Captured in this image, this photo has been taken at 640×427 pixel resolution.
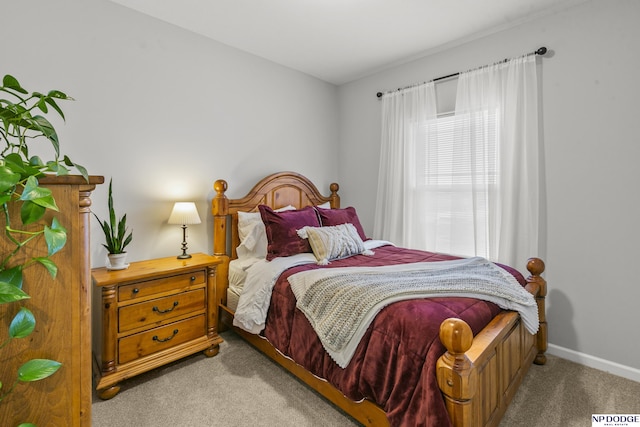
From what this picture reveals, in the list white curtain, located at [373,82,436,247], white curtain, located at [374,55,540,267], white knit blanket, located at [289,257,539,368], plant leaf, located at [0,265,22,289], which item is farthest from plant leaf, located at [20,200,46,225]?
white curtain, located at [373,82,436,247]

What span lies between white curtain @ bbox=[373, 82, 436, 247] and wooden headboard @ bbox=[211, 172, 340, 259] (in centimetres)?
66

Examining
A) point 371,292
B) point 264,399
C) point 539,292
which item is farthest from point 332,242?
point 539,292

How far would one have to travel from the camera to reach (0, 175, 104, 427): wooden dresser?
76 centimetres

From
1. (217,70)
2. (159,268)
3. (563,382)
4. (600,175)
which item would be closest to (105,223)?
(159,268)

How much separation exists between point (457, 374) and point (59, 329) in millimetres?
1303

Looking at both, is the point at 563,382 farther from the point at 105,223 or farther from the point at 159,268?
the point at 105,223

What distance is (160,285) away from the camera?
7.07 ft

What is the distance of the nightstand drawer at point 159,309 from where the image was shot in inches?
79.1

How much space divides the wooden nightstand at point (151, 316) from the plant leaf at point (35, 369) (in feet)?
4.31

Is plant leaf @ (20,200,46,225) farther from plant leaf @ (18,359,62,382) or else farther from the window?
the window

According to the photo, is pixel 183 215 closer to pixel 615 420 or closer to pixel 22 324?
pixel 22 324

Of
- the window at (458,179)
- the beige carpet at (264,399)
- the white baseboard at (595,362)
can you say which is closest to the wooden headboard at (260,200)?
the beige carpet at (264,399)

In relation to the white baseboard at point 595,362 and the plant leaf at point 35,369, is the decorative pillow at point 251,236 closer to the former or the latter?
the plant leaf at point 35,369

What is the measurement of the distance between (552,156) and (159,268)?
3.06m
